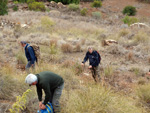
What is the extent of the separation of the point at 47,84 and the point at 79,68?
170 inches

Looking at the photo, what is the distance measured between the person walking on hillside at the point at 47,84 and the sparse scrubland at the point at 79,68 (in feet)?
0.90

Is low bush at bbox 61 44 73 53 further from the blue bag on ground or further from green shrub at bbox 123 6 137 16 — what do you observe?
green shrub at bbox 123 6 137 16

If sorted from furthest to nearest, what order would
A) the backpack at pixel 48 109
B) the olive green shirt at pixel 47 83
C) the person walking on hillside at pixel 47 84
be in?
1. the backpack at pixel 48 109
2. the olive green shirt at pixel 47 83
3. the person walking on hillside at pixel 47 84

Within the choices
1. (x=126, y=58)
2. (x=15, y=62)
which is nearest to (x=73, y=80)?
(x=15, y=62)

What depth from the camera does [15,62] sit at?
27.1 ft

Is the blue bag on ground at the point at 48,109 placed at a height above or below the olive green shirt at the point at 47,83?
below

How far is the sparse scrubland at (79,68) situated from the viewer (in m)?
3.84

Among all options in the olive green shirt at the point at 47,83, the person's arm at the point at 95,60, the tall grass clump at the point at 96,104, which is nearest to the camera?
the olive green shirt at the point at 47,83

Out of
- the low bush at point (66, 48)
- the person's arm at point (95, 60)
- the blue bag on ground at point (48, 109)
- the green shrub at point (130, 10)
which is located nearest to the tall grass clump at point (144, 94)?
the person's arm at point (95, 60)

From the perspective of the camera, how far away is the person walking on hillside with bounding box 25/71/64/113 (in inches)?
128

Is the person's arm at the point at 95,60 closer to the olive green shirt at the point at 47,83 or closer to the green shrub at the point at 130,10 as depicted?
the olive green shirt at the point at 47,83

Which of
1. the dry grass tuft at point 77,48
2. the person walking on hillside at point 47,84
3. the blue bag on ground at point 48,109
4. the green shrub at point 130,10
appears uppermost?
the person walking on hillside at point 47,84

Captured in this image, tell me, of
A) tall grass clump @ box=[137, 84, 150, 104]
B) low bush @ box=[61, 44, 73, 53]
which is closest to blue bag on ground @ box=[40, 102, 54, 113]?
tall grass clump @ box=[137, 84, 150, 104]

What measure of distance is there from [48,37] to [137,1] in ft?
103
